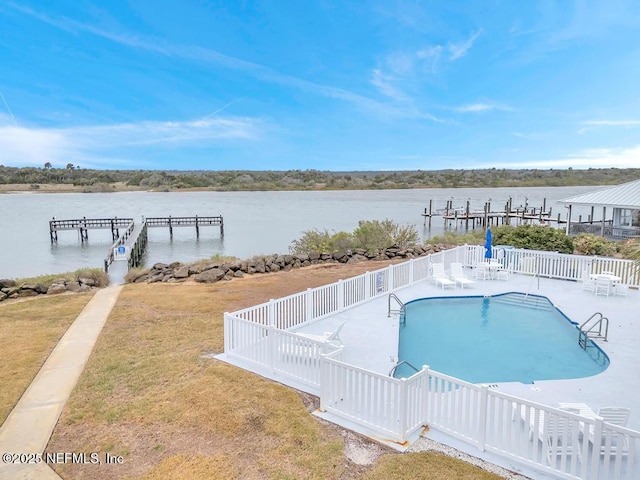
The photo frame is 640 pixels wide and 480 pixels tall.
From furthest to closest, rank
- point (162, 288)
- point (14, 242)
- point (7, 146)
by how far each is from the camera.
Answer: point (14, 242) → point (7, 146) → point (162, 288)

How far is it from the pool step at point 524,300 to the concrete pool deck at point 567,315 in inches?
9.3

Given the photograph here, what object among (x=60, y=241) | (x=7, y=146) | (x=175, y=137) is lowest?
(x=60, y=241)

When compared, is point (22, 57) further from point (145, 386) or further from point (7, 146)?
point (145, 386)

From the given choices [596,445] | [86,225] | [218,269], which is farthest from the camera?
[86,225]

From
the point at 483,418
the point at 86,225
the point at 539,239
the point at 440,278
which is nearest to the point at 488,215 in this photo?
the point at 539,239

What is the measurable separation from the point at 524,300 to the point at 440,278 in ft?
7.94

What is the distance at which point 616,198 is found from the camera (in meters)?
22.4

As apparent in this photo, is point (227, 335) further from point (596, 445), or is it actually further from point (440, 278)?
point (440, 278)

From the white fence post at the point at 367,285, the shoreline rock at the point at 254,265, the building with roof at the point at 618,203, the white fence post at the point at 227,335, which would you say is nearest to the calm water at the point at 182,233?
the shoreline rock at the point at 254,265

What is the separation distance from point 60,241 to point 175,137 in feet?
85.2

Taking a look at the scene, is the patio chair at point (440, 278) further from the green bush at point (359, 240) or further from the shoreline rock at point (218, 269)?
the green bush at point (359, 240)

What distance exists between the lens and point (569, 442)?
15.8ft

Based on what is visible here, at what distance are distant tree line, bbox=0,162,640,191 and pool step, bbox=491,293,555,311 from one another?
85.6m

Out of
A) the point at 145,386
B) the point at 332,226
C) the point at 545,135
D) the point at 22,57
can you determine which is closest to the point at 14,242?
the point at 22,57
